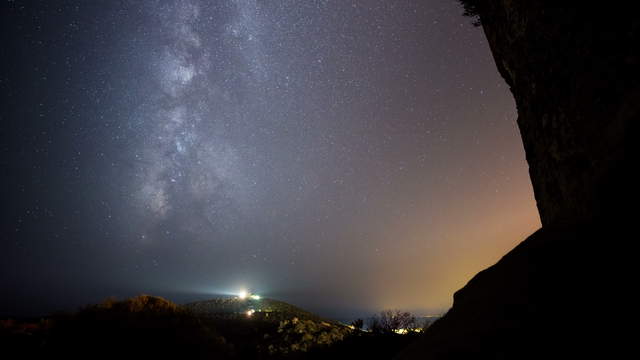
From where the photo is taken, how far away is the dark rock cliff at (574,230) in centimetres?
240

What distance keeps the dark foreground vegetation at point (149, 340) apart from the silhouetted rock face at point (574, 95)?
8306 millimetres

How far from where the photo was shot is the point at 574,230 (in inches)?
122

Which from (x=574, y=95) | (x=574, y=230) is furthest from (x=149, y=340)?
(x=574, y=95)

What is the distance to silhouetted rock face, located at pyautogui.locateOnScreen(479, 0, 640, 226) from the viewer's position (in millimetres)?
2777

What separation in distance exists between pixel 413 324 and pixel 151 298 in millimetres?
16303

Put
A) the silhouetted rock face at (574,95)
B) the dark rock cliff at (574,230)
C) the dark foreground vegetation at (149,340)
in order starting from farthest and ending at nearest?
the dark foreground vegetation at (149,340) < the silhouetted rock face at (574,95) < the dark rock cliff at (574,230)

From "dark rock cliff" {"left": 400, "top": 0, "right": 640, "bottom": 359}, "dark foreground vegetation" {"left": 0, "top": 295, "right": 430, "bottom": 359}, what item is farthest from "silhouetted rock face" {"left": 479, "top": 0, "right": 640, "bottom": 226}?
"dark foreground vegetation" {"left": 0, "top": 295, "right": 430, "bottom": 359}

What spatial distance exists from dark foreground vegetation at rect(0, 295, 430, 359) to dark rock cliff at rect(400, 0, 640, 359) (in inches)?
323

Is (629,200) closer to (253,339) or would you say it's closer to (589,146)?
(589,146)

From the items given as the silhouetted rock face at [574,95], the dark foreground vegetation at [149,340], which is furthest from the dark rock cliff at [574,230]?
the dark foreground vegetation at [149,340]

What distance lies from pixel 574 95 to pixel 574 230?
1958mm

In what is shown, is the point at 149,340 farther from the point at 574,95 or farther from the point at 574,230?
the point at 574,95

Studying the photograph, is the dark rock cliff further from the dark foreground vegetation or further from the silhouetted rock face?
the dark foreground vegetation

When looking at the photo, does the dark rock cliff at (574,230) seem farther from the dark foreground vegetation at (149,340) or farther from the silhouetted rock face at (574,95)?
the dark foreground vegetation at (149,340)
